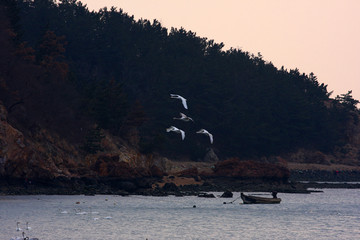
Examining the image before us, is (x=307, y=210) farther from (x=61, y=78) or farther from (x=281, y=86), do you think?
(x=281, y=86)

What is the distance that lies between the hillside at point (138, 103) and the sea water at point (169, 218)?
10467 millimetres

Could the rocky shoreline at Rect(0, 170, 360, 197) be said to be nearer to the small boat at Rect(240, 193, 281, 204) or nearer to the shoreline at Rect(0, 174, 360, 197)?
the shoreline at Rect(0, 174, 360, 197)

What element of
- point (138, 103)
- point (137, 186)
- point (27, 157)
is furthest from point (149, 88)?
point (27, 157)

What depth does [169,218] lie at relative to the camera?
169 feet

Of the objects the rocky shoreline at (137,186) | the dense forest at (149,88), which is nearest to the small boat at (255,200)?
the rocky shoreline at (137,186)

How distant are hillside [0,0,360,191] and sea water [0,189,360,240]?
10467mm

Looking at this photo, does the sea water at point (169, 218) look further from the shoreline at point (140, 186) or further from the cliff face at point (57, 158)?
the cliff face at point (57, 158)

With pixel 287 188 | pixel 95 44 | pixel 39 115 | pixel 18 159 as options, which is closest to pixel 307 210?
pixel 287 188

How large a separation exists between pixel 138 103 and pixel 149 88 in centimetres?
2961

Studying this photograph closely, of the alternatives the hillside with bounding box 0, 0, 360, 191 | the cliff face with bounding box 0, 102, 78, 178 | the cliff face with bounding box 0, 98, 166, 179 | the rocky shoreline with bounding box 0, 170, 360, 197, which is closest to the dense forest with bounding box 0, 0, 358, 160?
the hillside with bounding box 0, 0, 360, 191

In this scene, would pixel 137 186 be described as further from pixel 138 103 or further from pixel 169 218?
pixel 138 103

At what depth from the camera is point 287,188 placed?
8631cm

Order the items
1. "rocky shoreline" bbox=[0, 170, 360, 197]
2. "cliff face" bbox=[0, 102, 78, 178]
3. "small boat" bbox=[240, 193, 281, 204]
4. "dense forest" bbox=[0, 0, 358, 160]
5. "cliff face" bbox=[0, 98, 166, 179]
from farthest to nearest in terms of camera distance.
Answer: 1. "dense forest" bbox=[0, 0, 358, 160]
2. "rocky shoreline" bbox=[0, 170, 360, 197]
3. "cliff face" bbox=[0, 98, 166, 179]
4. "cliff face" bbox=[0, 102, 78, 178]
5. "small boat" bbox=[240, 193, 281, 204]

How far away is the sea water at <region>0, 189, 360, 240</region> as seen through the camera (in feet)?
138
